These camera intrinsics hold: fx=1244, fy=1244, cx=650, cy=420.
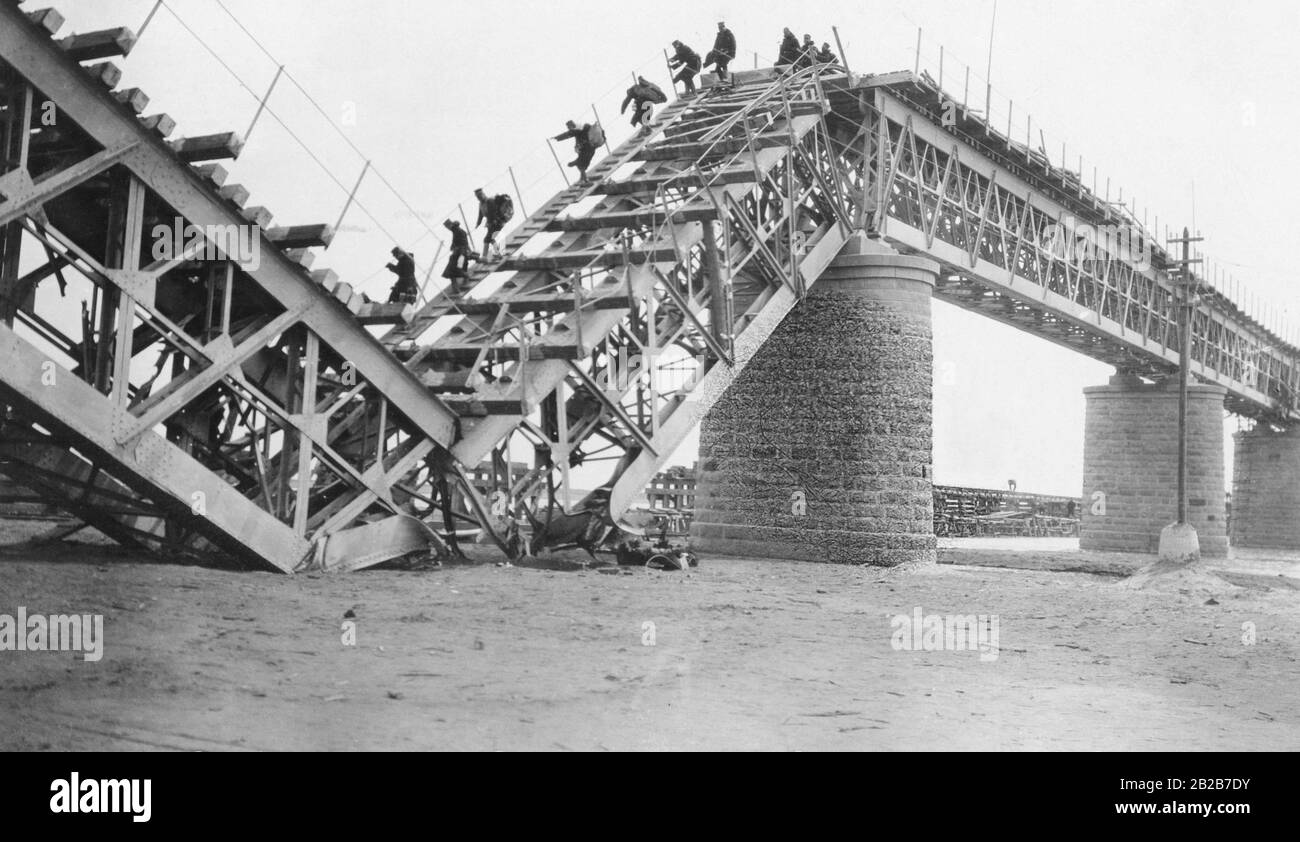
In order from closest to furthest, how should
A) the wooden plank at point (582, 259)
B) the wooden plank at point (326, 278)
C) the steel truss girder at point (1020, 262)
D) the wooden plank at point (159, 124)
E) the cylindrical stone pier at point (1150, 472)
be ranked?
the wooden plank at point (159, 124), the wooden plank at point (326, 278), the wooden plank at point (582, 259), the steel truss girder at point (1020, 262), the cylindrical stone pier at point (1150, 472)

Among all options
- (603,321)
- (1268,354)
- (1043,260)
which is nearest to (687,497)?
(1043,260)

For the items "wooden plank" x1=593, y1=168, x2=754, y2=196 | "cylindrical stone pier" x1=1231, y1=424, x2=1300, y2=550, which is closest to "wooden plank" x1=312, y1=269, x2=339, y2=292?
"wooden plank" x1=593, y1=168, x2=754, y2=196

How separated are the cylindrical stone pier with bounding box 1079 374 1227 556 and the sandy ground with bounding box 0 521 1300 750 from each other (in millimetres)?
29897

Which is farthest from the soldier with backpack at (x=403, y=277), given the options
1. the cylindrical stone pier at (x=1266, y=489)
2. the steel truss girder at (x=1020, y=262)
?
the cylindrical stone pier at (x=1266, y=489)

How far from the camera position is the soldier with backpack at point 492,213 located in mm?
18234

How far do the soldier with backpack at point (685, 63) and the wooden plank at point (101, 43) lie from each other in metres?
13.9

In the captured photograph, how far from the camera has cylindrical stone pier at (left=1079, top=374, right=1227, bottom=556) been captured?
144 ft

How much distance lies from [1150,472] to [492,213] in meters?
33.2

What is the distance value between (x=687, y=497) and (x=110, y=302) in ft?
86.8

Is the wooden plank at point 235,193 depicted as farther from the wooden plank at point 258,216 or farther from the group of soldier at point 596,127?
the group of soldier at point 596,127

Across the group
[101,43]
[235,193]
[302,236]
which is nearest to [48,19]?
[101,43]

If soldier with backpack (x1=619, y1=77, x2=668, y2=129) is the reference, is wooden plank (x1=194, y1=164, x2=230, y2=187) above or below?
below

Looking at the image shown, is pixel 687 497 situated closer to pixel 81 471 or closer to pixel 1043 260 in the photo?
pixel 1043 260

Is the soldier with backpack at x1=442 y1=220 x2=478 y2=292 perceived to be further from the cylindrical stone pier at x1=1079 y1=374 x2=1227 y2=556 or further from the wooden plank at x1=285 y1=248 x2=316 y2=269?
the cylindrical stone pier at x1=1079 y1=374 x2=1227 y2=556
